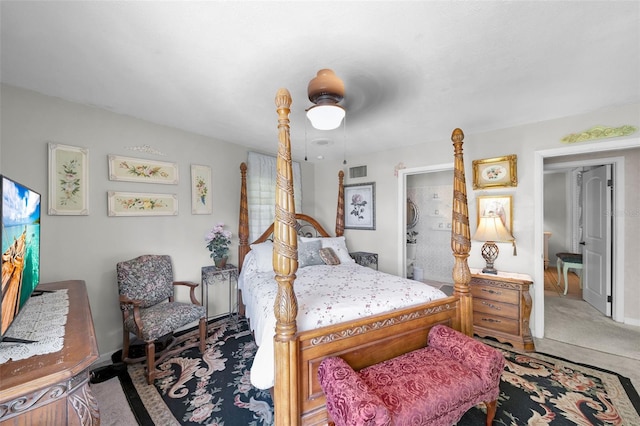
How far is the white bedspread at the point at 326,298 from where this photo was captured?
1.62 meters

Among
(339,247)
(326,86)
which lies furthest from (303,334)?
(339,247)

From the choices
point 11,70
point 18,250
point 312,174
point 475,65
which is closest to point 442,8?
point 475,65

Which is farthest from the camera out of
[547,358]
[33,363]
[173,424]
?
[547,358]

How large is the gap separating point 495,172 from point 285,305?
3.00 m

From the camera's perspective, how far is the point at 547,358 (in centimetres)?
248

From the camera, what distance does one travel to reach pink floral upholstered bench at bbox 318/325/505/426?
126 centimetres

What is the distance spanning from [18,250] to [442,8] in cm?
227

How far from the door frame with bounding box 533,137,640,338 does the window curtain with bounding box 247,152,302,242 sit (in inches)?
118

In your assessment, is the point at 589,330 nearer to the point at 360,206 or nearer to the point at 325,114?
the point at 360,206

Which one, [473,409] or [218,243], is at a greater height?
[218,243]

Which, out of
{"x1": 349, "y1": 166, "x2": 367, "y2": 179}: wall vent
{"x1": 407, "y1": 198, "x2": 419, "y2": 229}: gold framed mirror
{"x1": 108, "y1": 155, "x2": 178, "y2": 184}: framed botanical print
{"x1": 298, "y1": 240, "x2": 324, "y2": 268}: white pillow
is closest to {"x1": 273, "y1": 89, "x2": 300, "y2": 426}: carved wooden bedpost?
{"x1": 298, "y1": 240, "x2": 324, "y2": 268}: white pillow

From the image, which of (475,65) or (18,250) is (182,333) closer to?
(18,250)

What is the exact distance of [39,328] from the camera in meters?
1.13

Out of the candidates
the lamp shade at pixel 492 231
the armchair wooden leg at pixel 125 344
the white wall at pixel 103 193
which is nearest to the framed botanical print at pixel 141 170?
the white wall at pixel 103 193
